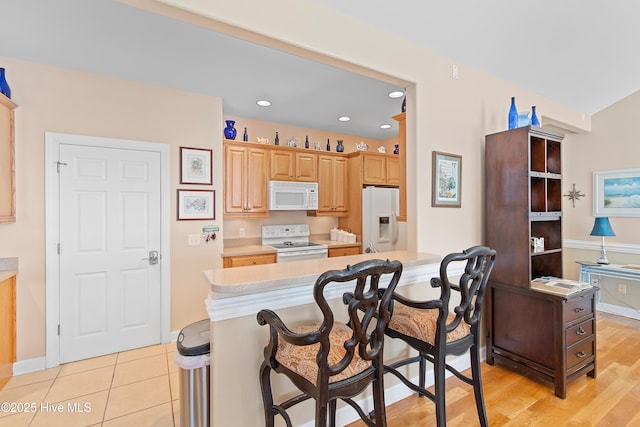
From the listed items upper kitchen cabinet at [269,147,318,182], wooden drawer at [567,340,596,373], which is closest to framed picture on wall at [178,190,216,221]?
upper kitchen cabinet at [269,147,318,182]

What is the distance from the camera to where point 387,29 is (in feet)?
7.30

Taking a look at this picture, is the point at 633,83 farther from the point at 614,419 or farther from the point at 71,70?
the point at 71,70

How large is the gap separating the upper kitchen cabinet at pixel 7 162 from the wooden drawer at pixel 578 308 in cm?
451

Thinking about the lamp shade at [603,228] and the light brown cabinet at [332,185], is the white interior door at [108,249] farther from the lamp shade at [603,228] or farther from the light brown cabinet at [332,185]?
the lamp shade at [603,228]

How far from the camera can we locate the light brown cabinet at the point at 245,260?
3686 millimetres

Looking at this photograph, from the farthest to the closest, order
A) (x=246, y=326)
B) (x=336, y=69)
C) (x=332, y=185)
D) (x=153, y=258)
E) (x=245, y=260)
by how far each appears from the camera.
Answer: (x=332, y=185) → (x=245, y=260) → (x=153, y=258) → (x=336, y=69) → (x=246, y=326)

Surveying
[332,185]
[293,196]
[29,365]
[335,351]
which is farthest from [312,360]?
[332,185]

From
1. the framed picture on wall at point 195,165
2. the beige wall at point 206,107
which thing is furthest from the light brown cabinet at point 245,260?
the framed picture on wall at point 195,165

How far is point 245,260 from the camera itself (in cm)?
381

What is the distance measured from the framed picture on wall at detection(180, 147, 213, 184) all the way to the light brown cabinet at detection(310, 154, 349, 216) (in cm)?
182

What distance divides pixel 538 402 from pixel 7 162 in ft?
15.1

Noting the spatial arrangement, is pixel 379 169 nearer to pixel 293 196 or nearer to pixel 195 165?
pixel 293 196

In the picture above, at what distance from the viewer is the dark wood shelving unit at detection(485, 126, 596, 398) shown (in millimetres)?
2371

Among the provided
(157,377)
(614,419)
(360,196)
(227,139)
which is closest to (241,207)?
(227,139)
